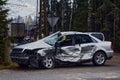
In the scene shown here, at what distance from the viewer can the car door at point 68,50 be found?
18531 millimetres

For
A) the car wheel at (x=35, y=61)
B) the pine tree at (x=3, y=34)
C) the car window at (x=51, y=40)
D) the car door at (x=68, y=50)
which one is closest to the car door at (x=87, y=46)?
the car door at (x=68, y=50)

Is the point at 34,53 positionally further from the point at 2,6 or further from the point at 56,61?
the point at 2,6

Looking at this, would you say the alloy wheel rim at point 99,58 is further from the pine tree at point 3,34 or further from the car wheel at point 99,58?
the pine tree at point 3,34

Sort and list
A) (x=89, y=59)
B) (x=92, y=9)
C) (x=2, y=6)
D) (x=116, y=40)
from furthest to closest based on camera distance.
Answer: (x=92, y=9), (x=116, y=40), (x=2, y=6), (x=89, y=59)

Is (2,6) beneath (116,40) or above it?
above

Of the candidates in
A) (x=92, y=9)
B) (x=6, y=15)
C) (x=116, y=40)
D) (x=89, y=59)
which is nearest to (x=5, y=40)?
(x=6, y=15)

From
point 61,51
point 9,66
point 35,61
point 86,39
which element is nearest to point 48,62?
point 35,61

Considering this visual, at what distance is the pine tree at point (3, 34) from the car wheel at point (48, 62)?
2416 mm

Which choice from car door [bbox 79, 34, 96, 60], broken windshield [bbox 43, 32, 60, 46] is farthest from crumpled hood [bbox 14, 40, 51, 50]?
car door [bbox 79, 34, 96, 60]

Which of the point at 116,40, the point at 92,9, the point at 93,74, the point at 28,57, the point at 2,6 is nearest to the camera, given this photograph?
the point at 93,74

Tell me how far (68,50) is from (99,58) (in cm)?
184

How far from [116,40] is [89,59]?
21623 mm

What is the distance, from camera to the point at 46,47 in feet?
59.4

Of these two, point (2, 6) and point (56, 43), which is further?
point (2, 6)
